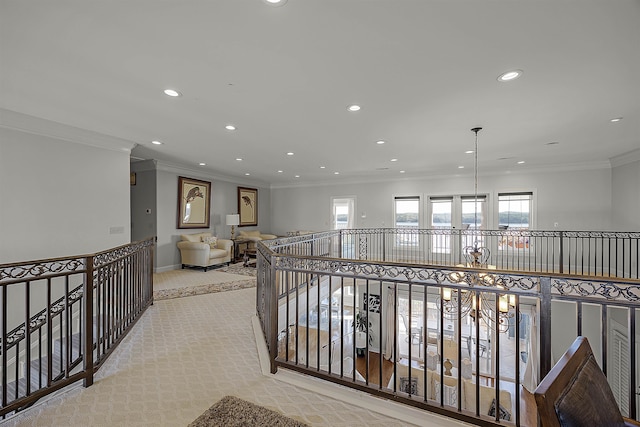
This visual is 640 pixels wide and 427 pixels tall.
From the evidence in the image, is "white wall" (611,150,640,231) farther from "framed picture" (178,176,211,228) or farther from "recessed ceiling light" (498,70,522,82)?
"framed picture" (178,176,211,228)

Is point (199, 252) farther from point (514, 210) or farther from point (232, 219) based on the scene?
point (514, 210)

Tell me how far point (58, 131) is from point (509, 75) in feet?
18.8

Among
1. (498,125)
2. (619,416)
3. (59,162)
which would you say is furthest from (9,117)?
(498,125)

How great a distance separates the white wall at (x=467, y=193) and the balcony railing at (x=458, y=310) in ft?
1.99

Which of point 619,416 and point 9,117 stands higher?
point 9,117

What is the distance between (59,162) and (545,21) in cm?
582

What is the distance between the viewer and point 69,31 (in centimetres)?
189

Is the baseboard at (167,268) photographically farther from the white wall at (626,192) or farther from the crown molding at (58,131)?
the white wall at (626,192)

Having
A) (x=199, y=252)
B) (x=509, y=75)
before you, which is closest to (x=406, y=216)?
(x=199, y=252)

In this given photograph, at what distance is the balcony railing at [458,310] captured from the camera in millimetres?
1633

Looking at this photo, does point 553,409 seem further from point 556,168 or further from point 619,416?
point 556,168

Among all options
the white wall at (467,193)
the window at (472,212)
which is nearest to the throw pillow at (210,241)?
the white wall at (467,193)

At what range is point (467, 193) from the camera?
25.4 feet

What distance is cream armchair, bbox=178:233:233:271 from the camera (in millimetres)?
6830
